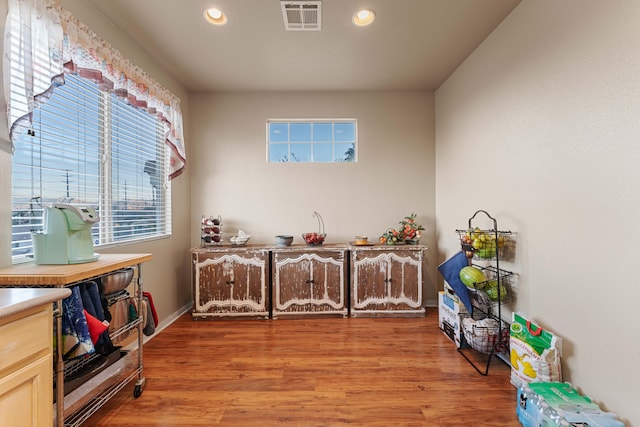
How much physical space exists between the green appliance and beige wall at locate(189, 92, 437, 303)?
78.8 inches

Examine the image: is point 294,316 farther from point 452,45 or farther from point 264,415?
point 452,45

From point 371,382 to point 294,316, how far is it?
134 cm

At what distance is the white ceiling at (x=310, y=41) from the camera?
83.1 inches

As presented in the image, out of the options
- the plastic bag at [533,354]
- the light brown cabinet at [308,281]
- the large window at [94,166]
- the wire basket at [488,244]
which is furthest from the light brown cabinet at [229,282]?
the plastic bag at [533,354]

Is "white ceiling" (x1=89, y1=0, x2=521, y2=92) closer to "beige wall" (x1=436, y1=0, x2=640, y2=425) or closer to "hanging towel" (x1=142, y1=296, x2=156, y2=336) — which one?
"beige wall" (x1=436, y1=0, x2=640, y2=425)

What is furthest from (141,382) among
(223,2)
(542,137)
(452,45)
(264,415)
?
(452,45)

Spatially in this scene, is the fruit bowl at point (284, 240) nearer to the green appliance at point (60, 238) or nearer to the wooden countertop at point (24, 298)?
the green appliance at point (60, 238)

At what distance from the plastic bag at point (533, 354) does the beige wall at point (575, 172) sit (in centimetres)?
8

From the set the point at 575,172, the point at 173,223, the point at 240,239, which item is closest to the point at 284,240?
the point at 240,239

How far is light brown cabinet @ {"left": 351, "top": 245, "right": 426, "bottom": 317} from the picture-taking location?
3.20m

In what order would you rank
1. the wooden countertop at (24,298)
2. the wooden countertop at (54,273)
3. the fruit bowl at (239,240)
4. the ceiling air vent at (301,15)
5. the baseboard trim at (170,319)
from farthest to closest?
1. the fruit bowl at (239,240)
2. the baseboard trim at (170,319)
3. the ceiling air vent at (301,15)
4. the wooden countertop at (54,273)
5. the wooden countertop at (24,298)

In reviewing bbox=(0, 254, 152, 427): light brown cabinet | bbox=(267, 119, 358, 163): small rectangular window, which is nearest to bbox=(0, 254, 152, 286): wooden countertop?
bbox=(0, 254, 152, 427): light brown cabinet

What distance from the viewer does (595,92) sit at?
1.54 metres

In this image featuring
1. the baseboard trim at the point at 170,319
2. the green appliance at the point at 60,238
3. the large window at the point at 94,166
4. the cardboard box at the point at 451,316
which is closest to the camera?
the green appliance at the point at 60,238
